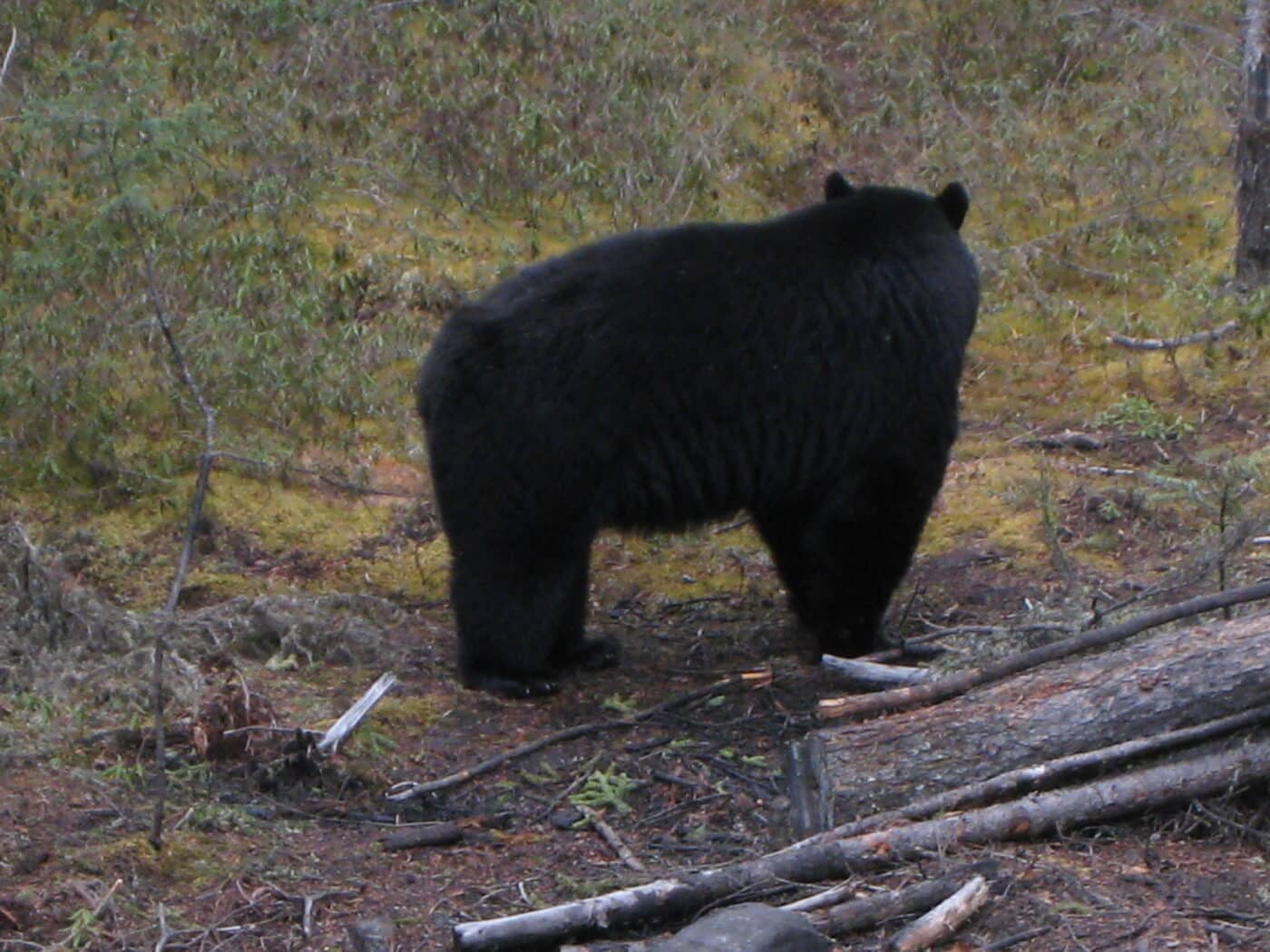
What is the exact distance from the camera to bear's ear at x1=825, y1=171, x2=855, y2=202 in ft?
22.9

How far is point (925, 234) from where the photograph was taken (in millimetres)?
6762

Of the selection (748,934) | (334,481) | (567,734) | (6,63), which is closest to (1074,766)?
(748,934)

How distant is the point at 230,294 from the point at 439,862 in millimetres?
5040

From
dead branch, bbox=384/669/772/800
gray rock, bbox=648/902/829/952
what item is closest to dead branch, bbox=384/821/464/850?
dead branch, bbox=384/669/772/800

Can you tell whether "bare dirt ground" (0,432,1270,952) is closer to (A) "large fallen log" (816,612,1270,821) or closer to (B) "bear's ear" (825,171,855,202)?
(A) "large fallen log" (816,612,1270,821)

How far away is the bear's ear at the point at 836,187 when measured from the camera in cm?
698

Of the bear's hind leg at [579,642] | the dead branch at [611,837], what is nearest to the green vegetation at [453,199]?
the bear's hind leg at [579,642]

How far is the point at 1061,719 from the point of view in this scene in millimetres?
4570

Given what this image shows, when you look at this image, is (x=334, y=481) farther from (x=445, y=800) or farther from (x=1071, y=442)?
(x=1071, y=442)

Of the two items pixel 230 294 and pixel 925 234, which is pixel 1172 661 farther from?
pixel 230 294

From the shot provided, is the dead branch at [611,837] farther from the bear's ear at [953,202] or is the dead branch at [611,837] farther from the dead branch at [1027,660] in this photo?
the bear's ear at [953,202]

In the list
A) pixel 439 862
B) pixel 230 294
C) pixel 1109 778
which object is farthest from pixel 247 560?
pixel 1109 778

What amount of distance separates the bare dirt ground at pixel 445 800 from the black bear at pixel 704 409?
1.38 feet

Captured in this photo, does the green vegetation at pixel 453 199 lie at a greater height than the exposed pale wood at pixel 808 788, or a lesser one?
greater
